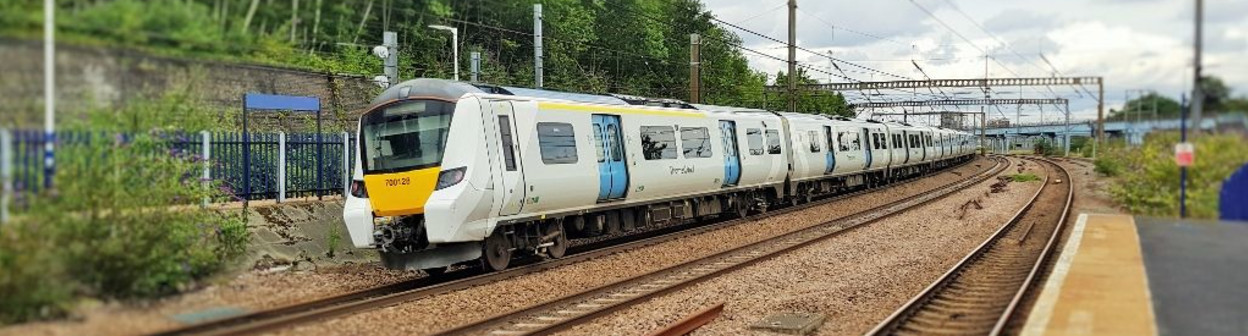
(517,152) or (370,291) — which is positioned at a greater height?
(517,152)

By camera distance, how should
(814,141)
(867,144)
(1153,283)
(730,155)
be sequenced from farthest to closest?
1. (867,144)
2. (814,141)
3. (730,155)
4. (1153,283)

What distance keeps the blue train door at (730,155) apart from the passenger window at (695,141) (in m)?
0.97

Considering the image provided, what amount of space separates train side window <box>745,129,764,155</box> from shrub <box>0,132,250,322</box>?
1604 cm

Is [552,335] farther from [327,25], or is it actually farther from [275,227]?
[275,227]

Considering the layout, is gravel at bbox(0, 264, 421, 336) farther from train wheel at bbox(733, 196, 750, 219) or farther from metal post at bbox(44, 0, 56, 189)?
train wheel at bbox(733, 196, 750, 219)

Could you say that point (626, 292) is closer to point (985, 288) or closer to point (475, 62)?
point (985, 288)

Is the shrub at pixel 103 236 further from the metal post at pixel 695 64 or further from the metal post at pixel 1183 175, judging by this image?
the metal post at pixel 695 64

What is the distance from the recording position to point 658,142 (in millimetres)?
15664

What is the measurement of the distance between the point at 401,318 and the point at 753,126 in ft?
42.4

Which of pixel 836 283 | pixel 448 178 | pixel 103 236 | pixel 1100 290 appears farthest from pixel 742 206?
pixel 103 236

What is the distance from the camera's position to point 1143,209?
6.63 meters

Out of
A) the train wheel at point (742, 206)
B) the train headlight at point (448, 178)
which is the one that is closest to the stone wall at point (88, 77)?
the train headlight at point (448, 178)

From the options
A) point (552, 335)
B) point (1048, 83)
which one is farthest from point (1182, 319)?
point (552, 335)

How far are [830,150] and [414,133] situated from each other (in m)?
18.4
